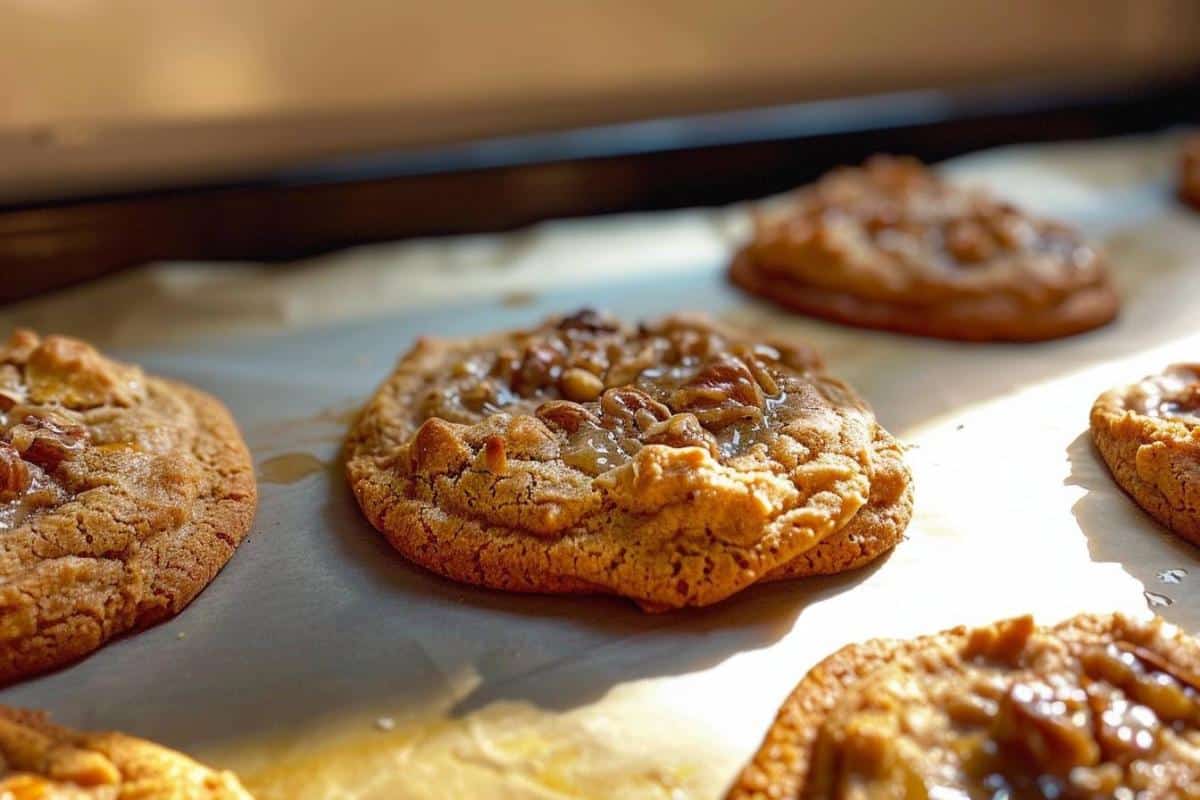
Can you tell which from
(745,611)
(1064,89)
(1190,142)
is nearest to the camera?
(745,611)

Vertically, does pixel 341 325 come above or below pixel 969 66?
below

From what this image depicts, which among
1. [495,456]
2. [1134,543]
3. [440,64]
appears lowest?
[1134,543]

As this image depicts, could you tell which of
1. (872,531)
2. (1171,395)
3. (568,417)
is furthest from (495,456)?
(1171,395)

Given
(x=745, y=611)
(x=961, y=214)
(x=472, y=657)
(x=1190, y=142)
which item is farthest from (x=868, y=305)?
(x=1190, y=142)

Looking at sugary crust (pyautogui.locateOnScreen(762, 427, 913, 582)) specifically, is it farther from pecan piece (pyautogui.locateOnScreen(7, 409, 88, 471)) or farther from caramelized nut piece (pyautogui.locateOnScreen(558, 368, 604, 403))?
pecan piece (pyautogui.locateOnScreen(7, 409, 88, 471))

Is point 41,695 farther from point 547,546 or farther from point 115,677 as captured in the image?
point 547,546

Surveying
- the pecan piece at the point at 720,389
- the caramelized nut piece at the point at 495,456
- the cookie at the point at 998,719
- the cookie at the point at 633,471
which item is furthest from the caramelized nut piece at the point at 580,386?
the cookie at the point at 998,719

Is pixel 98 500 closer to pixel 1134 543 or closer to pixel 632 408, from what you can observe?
pixel 632 408
